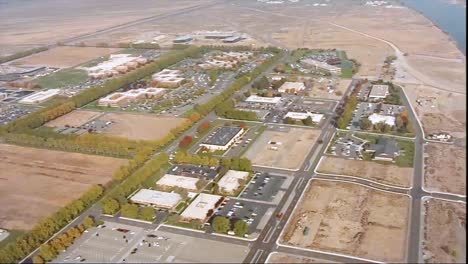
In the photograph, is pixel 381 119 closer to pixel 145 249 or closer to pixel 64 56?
pixel 145 249

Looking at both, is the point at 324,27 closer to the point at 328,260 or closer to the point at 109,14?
the point at 109,14

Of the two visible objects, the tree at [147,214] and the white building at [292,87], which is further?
the white building at [292,87]

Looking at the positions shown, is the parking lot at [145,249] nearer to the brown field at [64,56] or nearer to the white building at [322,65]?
the white building at [322,65]

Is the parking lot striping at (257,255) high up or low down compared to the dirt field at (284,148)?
down

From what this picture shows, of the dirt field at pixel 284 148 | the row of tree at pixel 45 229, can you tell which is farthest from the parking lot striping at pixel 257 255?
the row of tree at pixel 45 229

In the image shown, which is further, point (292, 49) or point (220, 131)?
point (292, 49)

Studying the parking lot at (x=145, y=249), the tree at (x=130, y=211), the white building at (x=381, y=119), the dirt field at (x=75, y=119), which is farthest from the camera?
the dirt field at (x=75, y=119)

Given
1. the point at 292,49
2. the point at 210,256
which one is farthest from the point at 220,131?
the point at 292,49
